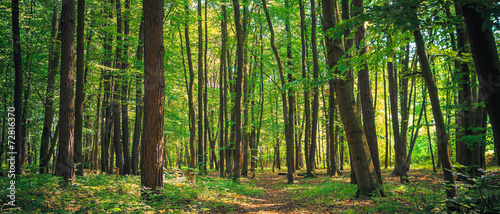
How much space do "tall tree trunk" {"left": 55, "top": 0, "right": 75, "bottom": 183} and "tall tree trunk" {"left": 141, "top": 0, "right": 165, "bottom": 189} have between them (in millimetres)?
3258

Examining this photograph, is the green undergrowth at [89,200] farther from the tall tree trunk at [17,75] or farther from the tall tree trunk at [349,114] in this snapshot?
the tall tree trunk at [349,114]

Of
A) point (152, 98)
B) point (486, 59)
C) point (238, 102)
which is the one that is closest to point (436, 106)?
point (486, 59)

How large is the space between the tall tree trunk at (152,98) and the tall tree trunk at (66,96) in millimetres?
3258

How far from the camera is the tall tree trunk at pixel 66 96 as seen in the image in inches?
303

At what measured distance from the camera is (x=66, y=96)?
25.4ft

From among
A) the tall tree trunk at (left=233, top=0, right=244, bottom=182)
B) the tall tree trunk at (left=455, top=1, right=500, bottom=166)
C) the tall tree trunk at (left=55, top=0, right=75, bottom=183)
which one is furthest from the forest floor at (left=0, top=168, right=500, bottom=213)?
the tall tree trunk at (left=233, top=0, right=244, bottom=182)

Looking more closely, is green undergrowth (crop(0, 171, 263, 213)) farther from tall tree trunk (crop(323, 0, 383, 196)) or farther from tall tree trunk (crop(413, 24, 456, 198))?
tall tree trunk (crop(413, 24, 456, 198))

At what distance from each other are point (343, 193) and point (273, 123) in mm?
16390

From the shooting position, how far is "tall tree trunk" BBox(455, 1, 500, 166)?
283cm

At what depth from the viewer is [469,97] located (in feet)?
22.3

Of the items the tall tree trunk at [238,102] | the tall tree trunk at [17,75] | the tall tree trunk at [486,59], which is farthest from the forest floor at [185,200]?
the tall tree trunk at [238,102]

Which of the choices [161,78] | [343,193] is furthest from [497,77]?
[343,193]

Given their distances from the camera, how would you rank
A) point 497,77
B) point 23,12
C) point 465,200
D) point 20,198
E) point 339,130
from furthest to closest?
point 339,130 < point 23,12 < point 20,198 < point 465,200 < point 497,77

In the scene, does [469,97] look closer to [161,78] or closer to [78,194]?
[161,78]
